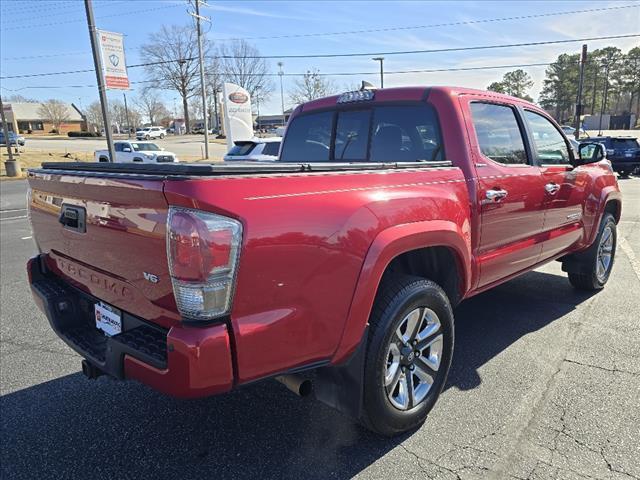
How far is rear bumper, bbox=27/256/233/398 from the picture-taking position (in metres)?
1.82

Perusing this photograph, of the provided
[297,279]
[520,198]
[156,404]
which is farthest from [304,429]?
[520,198]

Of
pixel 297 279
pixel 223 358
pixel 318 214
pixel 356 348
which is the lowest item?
pixel 356 348

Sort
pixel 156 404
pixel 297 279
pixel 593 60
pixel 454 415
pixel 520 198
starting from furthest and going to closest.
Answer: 1. pixel 593 60
2. pixel 520 198
3. pixel 156 404
4. pixel 454 415
5. pixel 297 279

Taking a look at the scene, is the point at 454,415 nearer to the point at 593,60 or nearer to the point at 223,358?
the point at 223,358

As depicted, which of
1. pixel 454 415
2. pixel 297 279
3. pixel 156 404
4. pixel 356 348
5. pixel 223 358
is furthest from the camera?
pixel 156 404

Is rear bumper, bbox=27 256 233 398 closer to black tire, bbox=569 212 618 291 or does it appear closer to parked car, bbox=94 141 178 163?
black tire, bbox=569 212 618 291

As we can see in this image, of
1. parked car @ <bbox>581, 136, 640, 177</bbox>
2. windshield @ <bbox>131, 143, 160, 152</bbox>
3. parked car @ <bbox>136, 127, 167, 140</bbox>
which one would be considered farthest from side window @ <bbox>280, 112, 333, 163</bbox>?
parked car @ <bbox>136, 127, 167, 140</bbox>

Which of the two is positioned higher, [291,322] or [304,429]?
[291,322]

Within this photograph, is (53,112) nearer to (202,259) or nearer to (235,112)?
(235,112)

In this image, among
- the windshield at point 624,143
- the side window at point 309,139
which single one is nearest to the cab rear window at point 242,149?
the side window at point 309,139

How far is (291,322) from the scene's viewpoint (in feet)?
6.69

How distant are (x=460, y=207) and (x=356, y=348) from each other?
3.89 feet

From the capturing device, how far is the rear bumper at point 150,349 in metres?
1.82

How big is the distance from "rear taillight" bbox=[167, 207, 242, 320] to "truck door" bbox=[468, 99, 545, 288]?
1.96 meters
